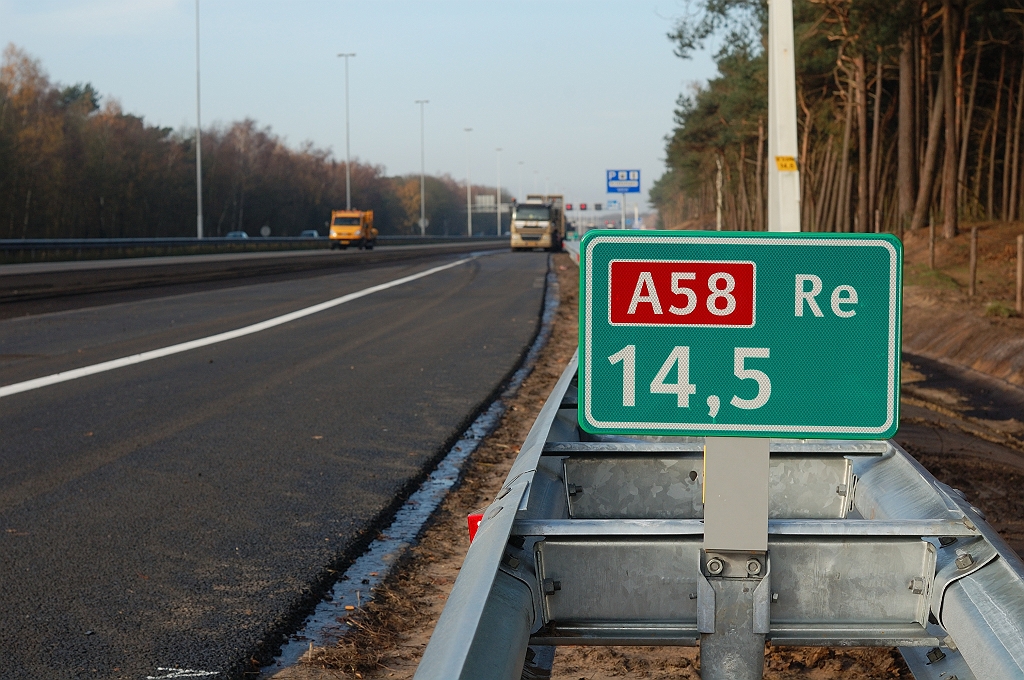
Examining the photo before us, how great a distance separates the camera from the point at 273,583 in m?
4.37

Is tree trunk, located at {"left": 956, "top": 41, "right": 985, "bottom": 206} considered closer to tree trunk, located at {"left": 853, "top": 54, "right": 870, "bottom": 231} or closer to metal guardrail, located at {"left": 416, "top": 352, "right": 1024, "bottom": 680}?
tree trunk, located at {"left": 853, "top": 54, "right": 870, "bottom": 231}

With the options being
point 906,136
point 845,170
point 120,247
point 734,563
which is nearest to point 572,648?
point 734,563

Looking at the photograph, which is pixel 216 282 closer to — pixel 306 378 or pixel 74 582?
pixel 306 378

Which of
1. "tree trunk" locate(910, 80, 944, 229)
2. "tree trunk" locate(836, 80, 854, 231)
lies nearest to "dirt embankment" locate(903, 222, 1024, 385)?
"tree trunk" locate(910, 80, 944, 229)

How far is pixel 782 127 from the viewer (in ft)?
48.6

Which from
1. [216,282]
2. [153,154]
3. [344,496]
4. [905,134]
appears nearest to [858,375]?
[344,496]

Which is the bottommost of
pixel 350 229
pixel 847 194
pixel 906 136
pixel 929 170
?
pixel 350 229

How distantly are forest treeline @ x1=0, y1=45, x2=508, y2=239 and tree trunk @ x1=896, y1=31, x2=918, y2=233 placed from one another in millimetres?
51985

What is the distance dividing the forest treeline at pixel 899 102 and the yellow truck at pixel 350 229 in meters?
20.9

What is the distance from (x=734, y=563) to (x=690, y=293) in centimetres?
67

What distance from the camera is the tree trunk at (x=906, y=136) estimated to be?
36.6 metres

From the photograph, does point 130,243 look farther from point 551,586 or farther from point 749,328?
point 749,328

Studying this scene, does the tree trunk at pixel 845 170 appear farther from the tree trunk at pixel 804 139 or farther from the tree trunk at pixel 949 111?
the tree trunk at pixel 949 111

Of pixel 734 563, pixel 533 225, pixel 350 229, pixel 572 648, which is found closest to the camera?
pixel 734 563
